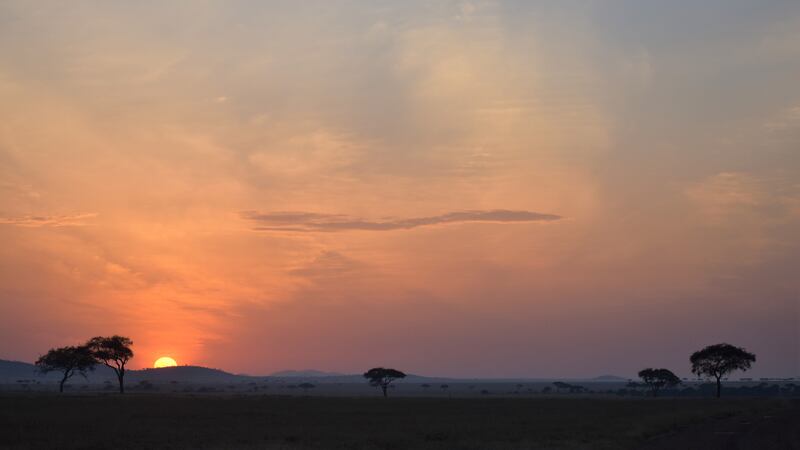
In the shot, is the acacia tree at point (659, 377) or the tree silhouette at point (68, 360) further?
the acacia tree at point (659, 377)

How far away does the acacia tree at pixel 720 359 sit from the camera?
15600 cm

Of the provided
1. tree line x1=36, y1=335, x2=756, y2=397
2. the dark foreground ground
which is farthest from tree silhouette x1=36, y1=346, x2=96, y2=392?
the dark foreground ground

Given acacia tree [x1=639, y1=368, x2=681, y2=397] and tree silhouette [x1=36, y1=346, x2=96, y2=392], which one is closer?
tree silhouette [x1=36, y1=346, x2=96, y2=392]

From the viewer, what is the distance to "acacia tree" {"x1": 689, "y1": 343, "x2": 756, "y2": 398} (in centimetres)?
15600

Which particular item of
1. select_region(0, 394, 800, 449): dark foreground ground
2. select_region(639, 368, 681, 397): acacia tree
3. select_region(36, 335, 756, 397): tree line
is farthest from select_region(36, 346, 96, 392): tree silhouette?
select_region(639, 368, 681, 397): acacia tree

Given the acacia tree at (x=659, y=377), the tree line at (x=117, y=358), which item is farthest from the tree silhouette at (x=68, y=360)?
the acacia tree at (x=659, y=377)

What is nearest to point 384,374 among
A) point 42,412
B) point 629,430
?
point 42,412

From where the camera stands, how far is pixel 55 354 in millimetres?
158625

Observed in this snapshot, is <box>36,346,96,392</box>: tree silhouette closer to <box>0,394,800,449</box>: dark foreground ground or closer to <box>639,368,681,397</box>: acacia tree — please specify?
<box>0,394,800,449</box>: dark foreground ground

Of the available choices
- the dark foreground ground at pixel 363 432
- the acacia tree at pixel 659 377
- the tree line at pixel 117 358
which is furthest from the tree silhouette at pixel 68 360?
the acacia tree at pixel 659 377

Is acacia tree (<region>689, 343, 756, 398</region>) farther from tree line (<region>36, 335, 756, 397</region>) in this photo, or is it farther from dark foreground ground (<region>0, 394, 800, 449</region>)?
dark foreground ground (<region>0, 394, 800, 449</region>)

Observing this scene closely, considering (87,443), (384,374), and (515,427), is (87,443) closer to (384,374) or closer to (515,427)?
(515,427)

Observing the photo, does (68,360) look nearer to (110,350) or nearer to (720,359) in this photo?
(110,350)

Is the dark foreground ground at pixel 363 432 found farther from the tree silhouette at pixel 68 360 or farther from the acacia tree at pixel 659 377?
the acacia tree at pixel 659 377
